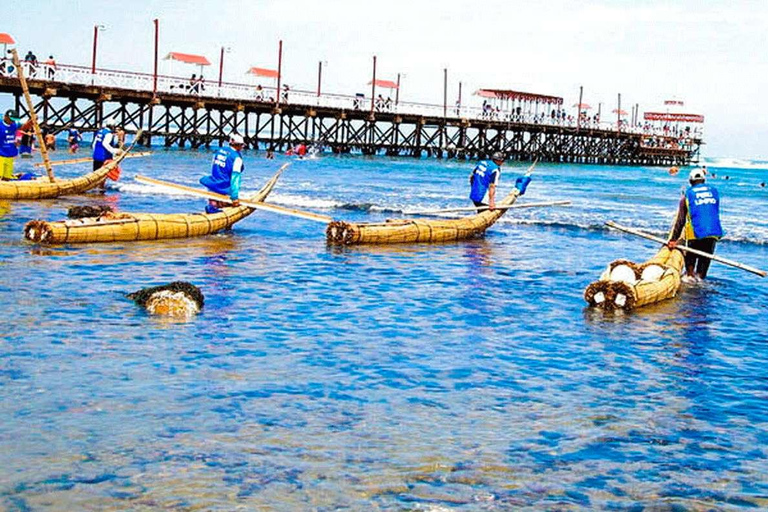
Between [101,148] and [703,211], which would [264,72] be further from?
[703,211]

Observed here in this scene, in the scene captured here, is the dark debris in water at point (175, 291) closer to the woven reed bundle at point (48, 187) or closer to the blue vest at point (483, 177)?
the blue vest at point (483, 177)

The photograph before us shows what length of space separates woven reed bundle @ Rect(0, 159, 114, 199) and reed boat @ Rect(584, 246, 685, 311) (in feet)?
42.3

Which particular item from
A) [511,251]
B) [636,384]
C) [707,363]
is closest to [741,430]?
[636,384]

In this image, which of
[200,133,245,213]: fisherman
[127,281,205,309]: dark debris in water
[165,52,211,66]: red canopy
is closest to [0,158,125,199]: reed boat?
[200,133,245,213]: fisherman

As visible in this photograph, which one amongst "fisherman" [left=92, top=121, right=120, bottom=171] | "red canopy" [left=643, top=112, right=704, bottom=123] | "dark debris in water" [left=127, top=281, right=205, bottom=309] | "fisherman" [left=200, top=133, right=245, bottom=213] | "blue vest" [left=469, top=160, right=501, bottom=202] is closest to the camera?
"dark debris in water" [left=127, top=281, right=205, bottom=309]

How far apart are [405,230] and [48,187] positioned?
28.4 feet

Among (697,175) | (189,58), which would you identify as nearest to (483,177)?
(697,175)

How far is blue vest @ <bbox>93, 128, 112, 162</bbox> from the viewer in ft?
68.9

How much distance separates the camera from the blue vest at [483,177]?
1617 cm

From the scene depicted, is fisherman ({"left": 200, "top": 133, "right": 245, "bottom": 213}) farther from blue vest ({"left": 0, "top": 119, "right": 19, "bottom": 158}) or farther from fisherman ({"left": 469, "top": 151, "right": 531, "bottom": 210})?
blue vest ({"left": 0, "top": 119, "right": 19, "bottom": 158})

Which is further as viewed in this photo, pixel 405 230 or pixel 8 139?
pixel 8 139

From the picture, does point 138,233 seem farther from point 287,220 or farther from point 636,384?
point 636,384

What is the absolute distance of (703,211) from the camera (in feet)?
39.0

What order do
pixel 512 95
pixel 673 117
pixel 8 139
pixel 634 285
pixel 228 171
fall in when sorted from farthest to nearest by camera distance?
1. pixel 673 117
2. pixel 512 95
3. pixel 8 139
4. pixel 228 171
5. pixel 634 285
